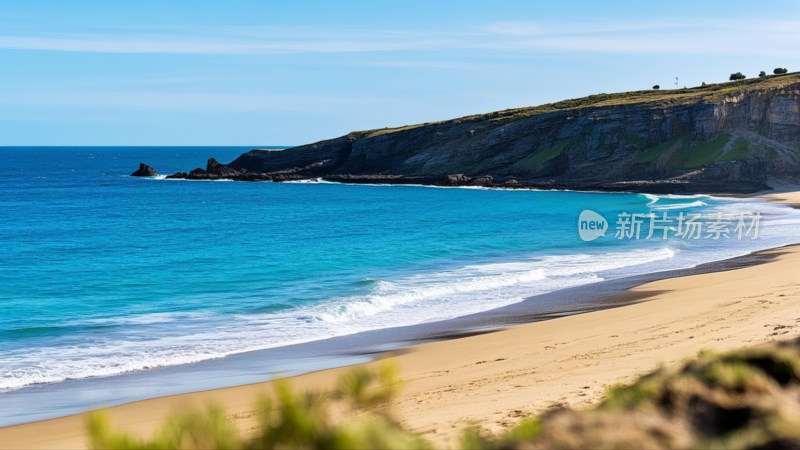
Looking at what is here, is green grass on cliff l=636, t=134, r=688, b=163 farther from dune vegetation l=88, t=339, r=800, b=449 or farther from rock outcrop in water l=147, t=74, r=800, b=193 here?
dune vegetation l=88, t=339, r=800, b=449

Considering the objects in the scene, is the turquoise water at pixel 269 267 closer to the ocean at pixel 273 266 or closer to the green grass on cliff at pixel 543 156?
the ocean at pixel 273 266

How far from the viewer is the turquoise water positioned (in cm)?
1764

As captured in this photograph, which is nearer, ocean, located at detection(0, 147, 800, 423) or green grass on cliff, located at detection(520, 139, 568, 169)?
ocean, located at detection(0, 147, 800, 423)

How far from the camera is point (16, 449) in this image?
1013 centimetres

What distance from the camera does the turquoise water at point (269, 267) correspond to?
1764 centimetres

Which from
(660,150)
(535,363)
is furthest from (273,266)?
(660,150)

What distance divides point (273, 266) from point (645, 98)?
69958mm

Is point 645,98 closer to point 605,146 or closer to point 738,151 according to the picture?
point 605,146

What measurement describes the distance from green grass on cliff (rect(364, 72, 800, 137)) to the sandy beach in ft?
217

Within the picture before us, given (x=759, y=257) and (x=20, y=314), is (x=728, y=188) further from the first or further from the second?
(x=20, y=314)

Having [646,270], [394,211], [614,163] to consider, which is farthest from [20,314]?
[614,163]

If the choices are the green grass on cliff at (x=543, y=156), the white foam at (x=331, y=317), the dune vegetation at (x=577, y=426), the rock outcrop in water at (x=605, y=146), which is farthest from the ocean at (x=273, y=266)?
the green grass on cliff at (x=543, y=156)

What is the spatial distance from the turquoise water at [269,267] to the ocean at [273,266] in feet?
0.28

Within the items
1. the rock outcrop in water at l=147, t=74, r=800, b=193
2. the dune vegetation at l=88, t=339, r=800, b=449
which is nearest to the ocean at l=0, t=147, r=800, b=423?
the dune vegetation at l=88, t=339, r=800, b=449
